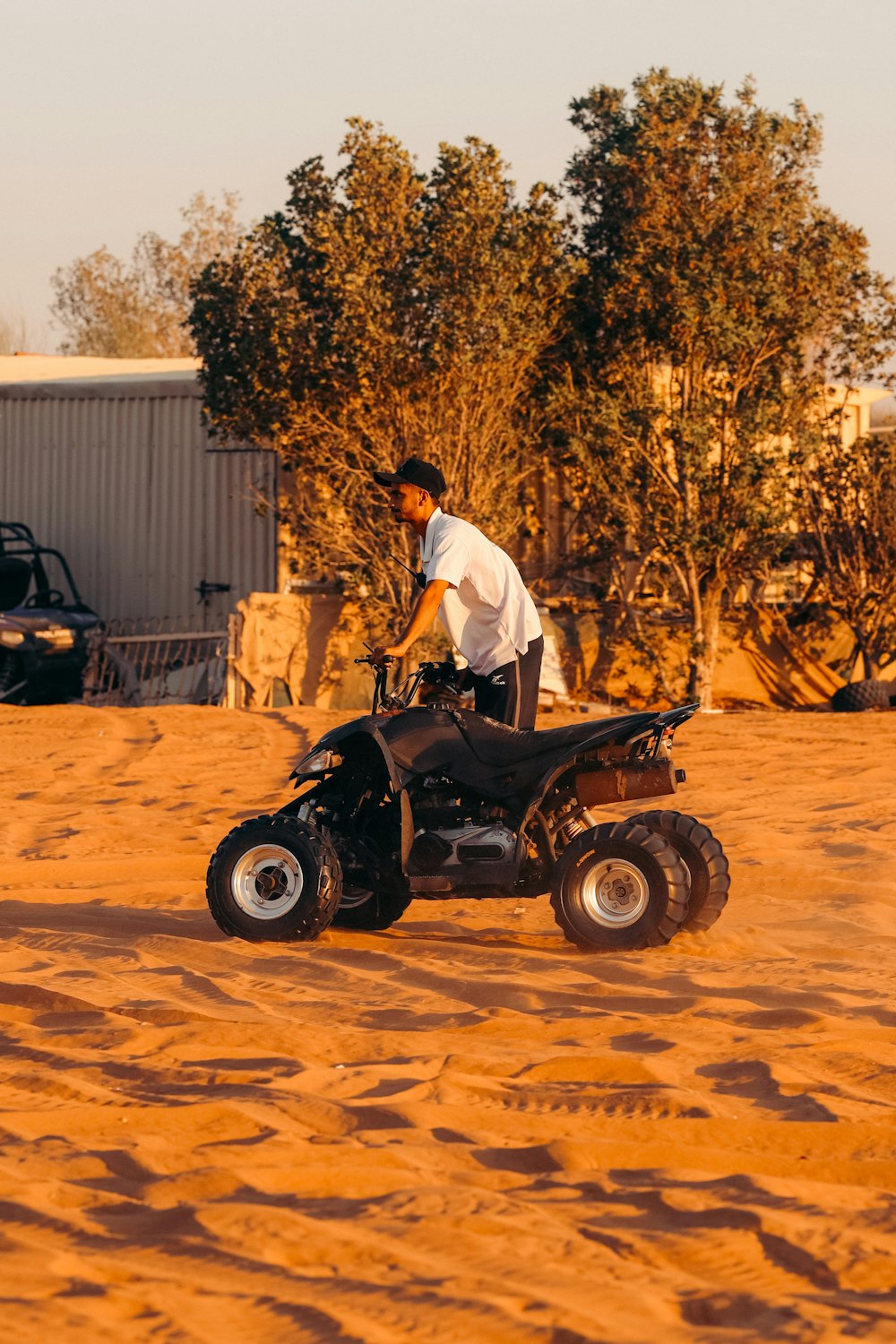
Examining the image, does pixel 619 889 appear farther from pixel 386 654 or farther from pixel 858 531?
pixel 858 531

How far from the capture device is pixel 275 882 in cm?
666

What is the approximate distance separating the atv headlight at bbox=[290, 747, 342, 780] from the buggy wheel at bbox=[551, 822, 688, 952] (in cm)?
101

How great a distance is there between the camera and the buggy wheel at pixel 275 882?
21.4ft

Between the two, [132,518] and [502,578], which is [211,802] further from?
[132,518]

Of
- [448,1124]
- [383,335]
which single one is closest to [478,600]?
[448,1124]

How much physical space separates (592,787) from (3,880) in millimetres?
3283

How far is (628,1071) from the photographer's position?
453cm

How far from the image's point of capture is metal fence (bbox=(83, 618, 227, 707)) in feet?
58.6

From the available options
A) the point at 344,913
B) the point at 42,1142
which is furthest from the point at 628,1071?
the point at 344,913

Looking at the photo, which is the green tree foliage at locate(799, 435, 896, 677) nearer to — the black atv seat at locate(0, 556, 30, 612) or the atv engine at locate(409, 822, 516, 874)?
the black atv seat at locate(0, 556, 30, 612)

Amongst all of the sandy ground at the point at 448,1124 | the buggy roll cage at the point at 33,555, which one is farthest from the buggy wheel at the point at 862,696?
the sandy ground at the point at 448,1124

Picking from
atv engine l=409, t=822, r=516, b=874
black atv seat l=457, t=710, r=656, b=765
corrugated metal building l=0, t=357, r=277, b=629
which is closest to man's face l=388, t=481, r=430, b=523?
black atv seat l=457, t=710, r=656, b=765

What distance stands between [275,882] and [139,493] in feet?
48.1

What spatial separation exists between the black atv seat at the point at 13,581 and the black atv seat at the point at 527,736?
14184 millimetres
